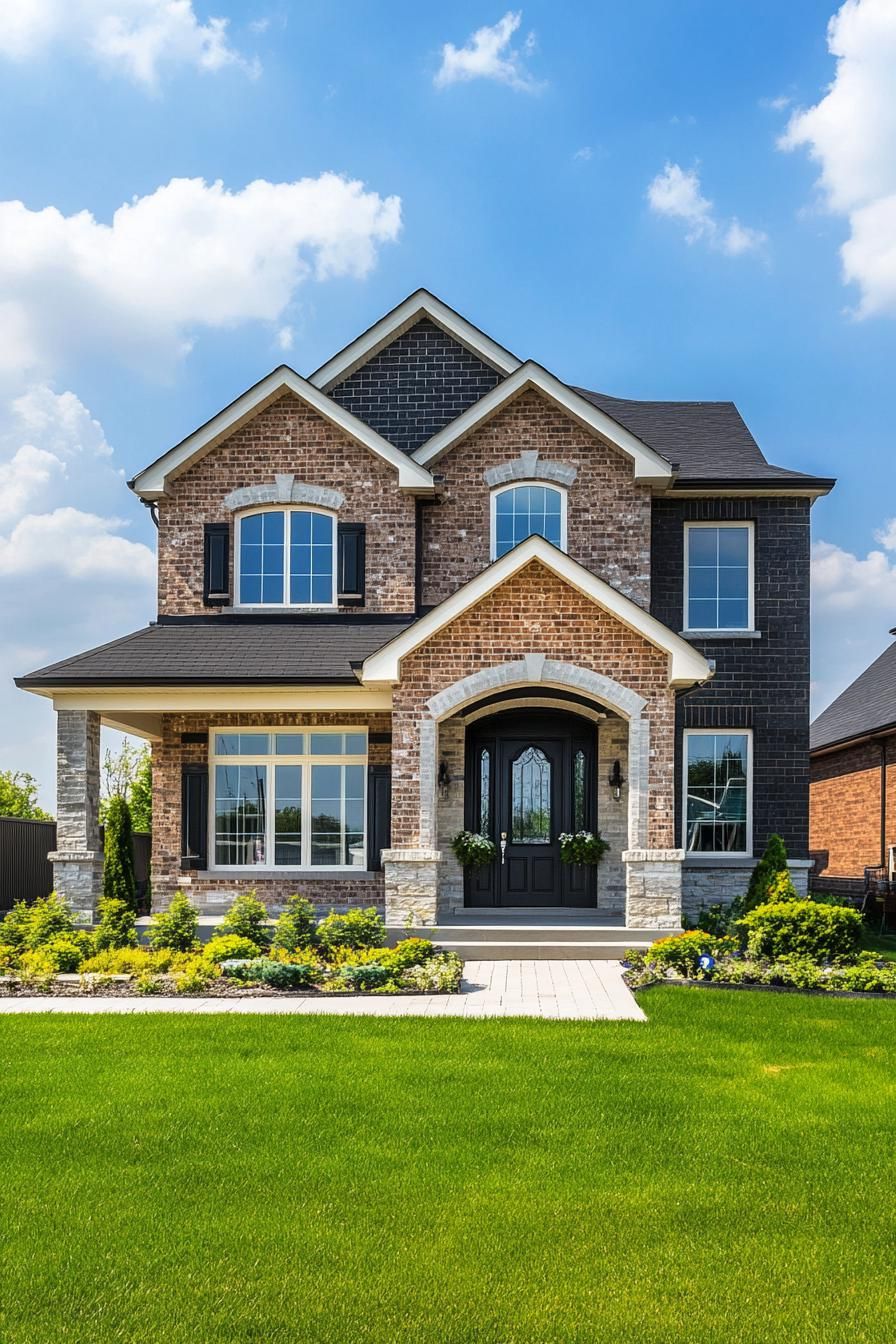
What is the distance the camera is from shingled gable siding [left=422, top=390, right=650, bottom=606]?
16.1m

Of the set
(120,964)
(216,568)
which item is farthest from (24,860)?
(120,964)

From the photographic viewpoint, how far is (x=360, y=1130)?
642cm

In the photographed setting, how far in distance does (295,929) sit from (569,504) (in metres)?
7.45

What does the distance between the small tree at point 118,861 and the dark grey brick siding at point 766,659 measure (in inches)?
309

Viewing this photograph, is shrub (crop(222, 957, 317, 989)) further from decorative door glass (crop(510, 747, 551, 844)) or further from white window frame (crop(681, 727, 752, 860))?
white window frame (crop(681, 727, 752, 860))

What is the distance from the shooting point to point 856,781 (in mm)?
21891

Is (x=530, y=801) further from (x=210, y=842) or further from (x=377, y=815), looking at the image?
(x=210, y=842)

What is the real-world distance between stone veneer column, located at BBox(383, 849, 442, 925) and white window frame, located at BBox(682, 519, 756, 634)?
18.7 feet

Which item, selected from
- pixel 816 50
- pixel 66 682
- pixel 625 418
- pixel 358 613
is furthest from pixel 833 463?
pixel 66 682

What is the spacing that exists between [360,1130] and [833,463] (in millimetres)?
13567

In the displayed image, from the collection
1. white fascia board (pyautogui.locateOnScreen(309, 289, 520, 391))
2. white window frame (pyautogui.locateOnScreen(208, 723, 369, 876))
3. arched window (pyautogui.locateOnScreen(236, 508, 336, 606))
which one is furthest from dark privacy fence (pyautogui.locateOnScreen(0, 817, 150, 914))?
white fascia board (pyautogui.locateOnScreen(309, 289, 520, 391))

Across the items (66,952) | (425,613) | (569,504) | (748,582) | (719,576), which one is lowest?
(66,952)

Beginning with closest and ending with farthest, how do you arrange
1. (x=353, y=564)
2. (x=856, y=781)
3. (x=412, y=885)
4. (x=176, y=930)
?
(x=176, y=930)
(x=412, y=885)
(x=353, y=564)
(x=856, y=781)

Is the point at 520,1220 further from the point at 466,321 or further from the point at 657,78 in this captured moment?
the point at 466,321
